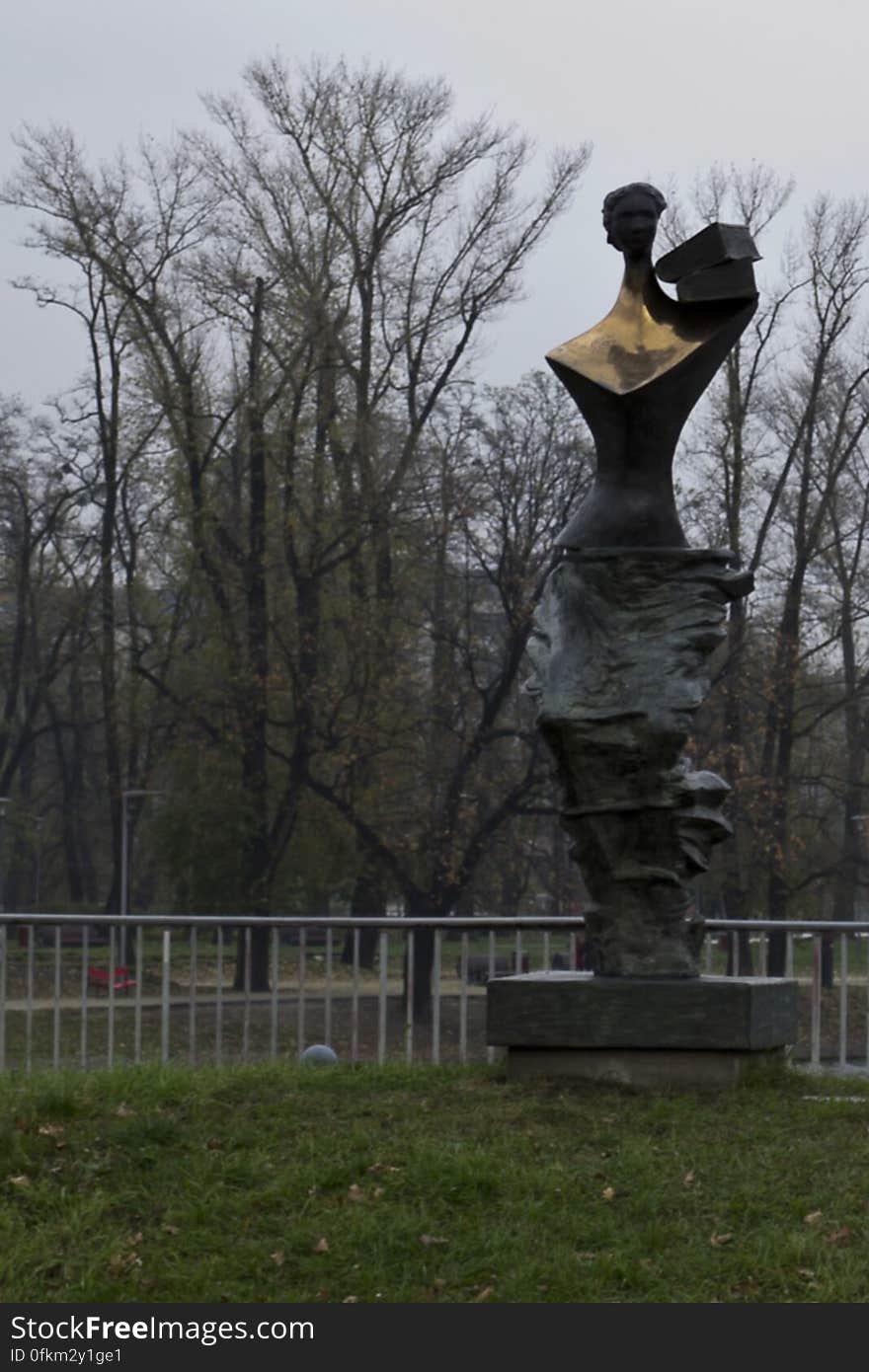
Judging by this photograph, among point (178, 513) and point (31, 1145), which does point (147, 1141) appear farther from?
point (178, 513)

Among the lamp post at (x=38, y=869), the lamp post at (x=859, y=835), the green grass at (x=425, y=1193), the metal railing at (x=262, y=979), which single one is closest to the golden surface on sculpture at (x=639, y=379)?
the metal railing at (x=262, y=979)

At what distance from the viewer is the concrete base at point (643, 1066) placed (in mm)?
8680

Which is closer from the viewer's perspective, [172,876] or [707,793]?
[707,793]

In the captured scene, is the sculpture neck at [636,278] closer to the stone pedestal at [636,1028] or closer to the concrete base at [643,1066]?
the stone pedestal at [636,1028]

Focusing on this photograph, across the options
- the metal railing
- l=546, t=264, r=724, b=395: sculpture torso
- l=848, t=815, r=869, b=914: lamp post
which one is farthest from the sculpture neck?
l=848, t=815, r=869, b=914: lamp post

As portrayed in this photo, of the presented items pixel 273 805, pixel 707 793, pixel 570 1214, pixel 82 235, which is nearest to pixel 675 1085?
pixel 707 793

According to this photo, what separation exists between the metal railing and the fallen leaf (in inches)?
121

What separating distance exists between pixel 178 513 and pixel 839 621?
1094 cm

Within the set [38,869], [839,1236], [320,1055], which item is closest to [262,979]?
[320,1055]

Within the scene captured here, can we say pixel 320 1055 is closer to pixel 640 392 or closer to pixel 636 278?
pixel 640 392

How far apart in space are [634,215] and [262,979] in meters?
9.48

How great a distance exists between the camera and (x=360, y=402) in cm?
3153

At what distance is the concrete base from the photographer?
8680 mm

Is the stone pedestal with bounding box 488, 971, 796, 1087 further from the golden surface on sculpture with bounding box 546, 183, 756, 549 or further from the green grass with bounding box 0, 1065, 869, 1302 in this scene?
the golden surface on sculpture with bounding box 546, 183, 756, 549
